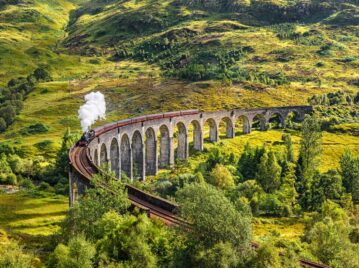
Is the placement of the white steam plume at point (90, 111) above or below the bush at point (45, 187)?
above

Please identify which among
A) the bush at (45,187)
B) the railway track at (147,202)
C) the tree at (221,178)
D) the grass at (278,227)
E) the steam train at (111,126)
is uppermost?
the steam train at (111,126)

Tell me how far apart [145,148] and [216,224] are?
2391 inches

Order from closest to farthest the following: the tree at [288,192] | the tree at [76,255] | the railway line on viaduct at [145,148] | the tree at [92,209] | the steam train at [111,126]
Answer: the tree at [76,255]
the tree at [92,209]
the railway line on viaduct at [145,148]
the steam train at [111,126]
the tree at [288,192]

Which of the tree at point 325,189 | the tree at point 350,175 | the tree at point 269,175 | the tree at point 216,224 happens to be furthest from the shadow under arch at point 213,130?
the tree at point 216,224

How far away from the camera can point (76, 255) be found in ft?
114

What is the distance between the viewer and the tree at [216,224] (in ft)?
115

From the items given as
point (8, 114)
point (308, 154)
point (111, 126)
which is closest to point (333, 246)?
point (308, 154)

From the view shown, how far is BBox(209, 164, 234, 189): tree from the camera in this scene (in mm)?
77875

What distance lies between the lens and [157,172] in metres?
93.2

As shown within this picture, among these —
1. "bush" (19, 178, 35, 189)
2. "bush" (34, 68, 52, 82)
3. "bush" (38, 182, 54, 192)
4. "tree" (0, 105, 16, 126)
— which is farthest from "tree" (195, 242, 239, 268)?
"bush" (34, 68, 52, 82)

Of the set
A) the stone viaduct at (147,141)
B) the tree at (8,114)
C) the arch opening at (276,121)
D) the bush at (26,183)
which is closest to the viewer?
the stone viaduct at (147,141)

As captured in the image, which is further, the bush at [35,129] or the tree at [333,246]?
the bush at [35,129]

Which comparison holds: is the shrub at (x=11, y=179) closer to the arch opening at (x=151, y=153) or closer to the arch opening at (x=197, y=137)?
the arch opening at (x=151, y=153)

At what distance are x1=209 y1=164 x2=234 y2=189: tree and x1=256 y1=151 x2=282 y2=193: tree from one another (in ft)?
18.8
